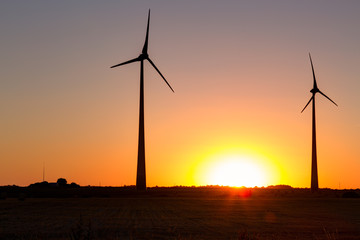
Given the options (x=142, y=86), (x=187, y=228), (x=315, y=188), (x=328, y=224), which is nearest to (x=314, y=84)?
(x=315, y=188)

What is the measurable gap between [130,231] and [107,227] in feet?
12.0

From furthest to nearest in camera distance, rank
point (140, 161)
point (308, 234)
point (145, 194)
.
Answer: point (145, 194) → point (140, 161) → point (308, 234)

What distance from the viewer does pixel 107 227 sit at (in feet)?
147

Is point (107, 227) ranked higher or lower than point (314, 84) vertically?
lower

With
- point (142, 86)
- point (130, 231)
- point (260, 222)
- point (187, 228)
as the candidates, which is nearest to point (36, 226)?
point (130, 231)

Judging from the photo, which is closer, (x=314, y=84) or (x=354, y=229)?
(x=354, y=229)

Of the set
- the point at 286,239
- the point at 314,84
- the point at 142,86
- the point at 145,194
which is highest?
the point at 314,84

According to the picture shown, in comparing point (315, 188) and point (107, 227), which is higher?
point (315, 188)

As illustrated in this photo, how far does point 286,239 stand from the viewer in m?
37.8

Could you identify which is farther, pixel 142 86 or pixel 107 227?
pixel 142 86

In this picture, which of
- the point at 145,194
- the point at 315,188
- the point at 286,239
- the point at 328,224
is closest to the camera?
the point at 286,239

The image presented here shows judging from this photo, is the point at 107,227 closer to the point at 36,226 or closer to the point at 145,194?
the point at 36,226

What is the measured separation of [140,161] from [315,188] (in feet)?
187

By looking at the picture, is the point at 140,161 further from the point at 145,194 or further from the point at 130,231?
the point at 130,231
